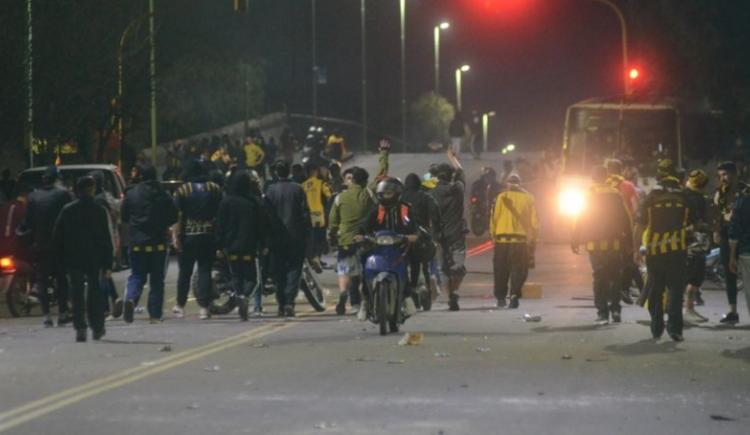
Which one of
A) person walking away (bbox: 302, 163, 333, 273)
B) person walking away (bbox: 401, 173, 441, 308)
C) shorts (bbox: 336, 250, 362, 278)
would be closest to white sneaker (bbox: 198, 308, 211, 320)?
shorts (bbox: 336, 250, 362, 278)

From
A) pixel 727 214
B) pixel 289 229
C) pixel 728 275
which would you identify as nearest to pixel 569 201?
pixel 289 229

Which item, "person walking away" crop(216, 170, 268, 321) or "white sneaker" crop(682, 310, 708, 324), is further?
"person walking away" crop(216, 170, 268, 321)

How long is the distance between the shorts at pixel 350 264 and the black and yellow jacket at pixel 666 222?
4.36 m

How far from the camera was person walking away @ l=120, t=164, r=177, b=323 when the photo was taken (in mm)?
18906

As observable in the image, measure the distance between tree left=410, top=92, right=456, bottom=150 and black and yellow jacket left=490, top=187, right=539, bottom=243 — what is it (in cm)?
8026

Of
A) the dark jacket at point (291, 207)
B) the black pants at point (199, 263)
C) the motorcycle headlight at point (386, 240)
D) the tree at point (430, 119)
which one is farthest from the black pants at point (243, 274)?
the tree at point (430, 119)

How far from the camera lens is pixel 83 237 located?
16.8m

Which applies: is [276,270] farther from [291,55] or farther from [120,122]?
[291,55]

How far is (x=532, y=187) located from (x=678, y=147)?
17.5 metres

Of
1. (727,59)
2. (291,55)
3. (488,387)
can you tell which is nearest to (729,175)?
(488,387)

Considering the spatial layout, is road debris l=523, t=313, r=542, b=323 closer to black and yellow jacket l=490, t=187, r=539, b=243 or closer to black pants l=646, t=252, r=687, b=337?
black and yellow jacket l=490, t=187, r=539, b=243

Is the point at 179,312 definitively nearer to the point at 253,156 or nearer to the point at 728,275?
the point at 728,275

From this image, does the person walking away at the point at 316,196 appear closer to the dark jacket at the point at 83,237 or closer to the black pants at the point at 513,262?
the black pants at the point at 513,262

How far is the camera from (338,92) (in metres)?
99.8
